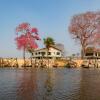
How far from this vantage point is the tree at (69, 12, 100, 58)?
104m

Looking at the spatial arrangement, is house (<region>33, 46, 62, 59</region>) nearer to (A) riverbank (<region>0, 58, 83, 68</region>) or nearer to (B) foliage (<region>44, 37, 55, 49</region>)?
(B) foliage (<region>44, 37, 55, 49</region>)

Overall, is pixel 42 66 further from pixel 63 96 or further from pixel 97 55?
pixel 63 96

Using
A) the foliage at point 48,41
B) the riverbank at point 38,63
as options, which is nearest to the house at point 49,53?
the foliage at point 48,41

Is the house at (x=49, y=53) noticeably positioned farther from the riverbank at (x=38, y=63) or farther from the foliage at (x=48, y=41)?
the riverbank at (x=38, y=63)

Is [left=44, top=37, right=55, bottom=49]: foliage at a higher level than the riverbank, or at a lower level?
higher

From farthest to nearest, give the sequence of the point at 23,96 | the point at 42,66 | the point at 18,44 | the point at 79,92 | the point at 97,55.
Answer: the point at 97,55 < the point at 18,44 < the point at 42,66 < the point at 79,92 < the point at 23,96

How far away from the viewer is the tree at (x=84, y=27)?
4090 inches

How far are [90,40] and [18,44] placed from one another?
93.8 feet

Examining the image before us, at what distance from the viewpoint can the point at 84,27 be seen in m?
104

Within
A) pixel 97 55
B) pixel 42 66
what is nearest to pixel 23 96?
pixel 42 66

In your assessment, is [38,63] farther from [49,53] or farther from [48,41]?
[49,53]

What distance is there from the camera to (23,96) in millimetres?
34375

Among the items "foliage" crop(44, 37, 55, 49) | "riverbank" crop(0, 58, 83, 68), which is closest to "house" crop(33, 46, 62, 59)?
"foliage" crop(44, 37, 55, 49)

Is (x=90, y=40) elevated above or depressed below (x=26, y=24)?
below
